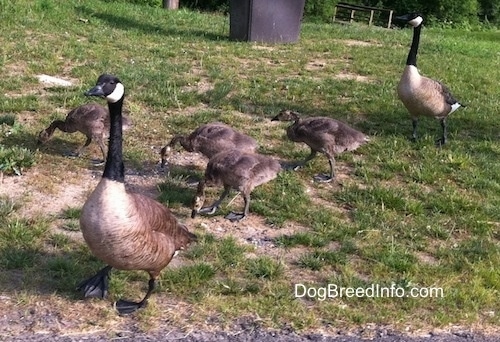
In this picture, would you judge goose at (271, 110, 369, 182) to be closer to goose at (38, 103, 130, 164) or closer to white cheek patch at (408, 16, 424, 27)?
goose at (38, 103, 130, 164)

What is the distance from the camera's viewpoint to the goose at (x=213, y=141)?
21.9 feet

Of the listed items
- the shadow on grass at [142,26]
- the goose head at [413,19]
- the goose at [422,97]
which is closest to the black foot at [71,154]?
Answer: the goose at [422,97]

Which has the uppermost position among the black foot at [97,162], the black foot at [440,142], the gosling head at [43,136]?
the black foot at [440,142]

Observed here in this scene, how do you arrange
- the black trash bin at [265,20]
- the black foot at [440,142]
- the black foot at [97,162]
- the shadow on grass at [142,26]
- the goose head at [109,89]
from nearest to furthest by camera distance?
the goose head at [109,89], the black foot at [97,162], the black foot at [440,142], the black trash bin at [265,20], the shadow on grass at [142,26]

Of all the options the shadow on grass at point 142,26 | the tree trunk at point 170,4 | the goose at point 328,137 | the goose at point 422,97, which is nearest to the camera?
the goose at point 328,137

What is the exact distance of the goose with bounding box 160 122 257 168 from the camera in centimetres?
667

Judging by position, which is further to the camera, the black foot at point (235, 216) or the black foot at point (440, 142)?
the black foot at point (440, 142)

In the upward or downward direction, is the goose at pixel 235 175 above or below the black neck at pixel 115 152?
below

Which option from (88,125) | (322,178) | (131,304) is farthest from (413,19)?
(131,304)

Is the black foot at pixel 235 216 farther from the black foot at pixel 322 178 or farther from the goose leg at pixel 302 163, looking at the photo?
the goose leg at pixel 302 163

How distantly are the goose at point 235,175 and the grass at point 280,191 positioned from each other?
0.17 meters

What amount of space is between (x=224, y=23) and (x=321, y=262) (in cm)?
1395

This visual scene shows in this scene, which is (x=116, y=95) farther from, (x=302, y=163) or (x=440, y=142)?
(x=440, y=142)

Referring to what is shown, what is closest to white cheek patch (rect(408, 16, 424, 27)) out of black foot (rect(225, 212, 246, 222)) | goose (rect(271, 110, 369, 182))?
goose (rect(271, 110, 369, 182))
